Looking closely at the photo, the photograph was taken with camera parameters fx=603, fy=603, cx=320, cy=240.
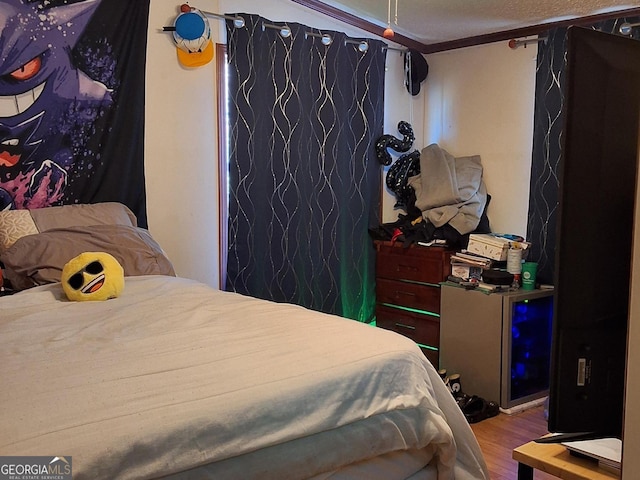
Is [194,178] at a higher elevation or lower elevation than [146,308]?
higher

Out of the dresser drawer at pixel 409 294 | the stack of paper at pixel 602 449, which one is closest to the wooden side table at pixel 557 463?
the stack of paper at pixel 602 449

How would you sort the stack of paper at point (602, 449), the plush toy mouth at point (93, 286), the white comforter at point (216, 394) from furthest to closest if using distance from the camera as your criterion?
the plush toy mouth at point (93, 286) < the white comforter at point (216, 394) < the stack of paper at point (602, 449)

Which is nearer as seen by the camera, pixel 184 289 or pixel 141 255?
pixel 184 289

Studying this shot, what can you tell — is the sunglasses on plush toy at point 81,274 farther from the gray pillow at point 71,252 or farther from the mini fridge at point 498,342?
the mini fridge at point 498,342

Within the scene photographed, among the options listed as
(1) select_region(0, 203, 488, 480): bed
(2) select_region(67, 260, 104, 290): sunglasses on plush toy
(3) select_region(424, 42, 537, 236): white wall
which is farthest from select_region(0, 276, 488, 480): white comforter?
(3) select_region(424, 42, 537, 236): white wall

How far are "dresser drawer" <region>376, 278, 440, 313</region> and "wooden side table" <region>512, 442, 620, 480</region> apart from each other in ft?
8.42

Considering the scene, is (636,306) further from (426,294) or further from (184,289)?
(426,294)

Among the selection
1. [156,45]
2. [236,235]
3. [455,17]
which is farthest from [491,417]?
[156,45]

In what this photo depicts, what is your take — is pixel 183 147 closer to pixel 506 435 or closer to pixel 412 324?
A: pixel 412 324

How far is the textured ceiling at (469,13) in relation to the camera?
3281mm

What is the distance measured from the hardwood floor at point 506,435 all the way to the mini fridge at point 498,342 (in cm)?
10

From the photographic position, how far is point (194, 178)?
331cm

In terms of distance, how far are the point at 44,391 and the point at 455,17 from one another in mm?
3181

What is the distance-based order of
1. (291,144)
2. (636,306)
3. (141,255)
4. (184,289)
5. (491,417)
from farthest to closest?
(291,144), (491,417), (141,255), (184,289), (636,306)
